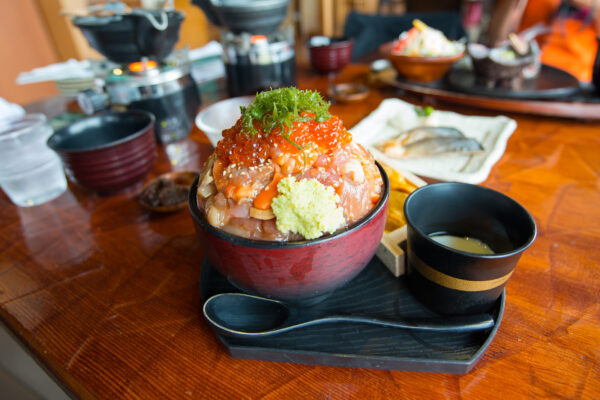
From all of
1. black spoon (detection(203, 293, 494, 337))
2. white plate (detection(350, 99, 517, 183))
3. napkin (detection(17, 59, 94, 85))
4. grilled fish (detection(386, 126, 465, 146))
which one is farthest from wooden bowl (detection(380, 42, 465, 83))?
napkin (detection(17, 59, 94, 85))

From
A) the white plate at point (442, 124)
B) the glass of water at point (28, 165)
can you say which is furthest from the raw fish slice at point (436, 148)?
the glass of water at point (28, 165)

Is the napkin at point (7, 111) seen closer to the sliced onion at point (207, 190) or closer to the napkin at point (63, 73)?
the napkin at point (63, 73)

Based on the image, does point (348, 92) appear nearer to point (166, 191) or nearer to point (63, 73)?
point (166, 191)

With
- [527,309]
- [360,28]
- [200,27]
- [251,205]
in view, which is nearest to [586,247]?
[527,309]

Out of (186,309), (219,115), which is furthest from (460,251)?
(219,115)

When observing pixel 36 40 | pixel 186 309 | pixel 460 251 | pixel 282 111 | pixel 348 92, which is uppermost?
pixel 282 111

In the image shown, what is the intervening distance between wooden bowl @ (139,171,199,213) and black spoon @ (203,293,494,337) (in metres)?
0.56

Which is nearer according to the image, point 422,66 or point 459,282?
point 459,282

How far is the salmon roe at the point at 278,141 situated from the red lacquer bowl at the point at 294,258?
0.16m

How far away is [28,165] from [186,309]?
1.07m

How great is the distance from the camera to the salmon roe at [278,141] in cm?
78

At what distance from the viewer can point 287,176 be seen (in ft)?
2.51

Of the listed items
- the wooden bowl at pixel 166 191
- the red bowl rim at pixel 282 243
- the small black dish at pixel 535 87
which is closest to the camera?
the red bowl rim at pixel 282 243

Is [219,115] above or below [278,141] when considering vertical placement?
below
